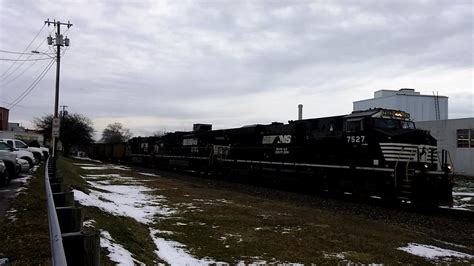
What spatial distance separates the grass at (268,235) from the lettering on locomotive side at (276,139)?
9401mm

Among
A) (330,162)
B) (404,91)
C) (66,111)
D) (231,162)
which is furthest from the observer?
(66,111)

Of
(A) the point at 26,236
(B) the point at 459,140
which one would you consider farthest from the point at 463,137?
(A) the point at 26,236

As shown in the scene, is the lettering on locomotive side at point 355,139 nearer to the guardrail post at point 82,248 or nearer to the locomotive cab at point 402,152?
the locomotive cab at point 402,152

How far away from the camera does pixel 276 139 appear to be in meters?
26.3

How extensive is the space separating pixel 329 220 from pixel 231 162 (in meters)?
18.5

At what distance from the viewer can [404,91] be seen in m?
67.2

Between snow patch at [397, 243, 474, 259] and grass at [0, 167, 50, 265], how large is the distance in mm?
→ 7174

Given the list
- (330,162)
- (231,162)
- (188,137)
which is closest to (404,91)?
(188,137)

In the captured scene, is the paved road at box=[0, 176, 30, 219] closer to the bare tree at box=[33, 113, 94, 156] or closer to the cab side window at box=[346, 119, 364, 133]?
the cab side window at box=[346, 119, 364, 133]

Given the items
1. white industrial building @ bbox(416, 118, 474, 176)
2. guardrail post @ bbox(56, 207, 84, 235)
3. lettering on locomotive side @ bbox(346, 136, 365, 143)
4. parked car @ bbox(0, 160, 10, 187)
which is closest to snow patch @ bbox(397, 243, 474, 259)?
guardrail post @ bbox(56, 207, 84, 235)

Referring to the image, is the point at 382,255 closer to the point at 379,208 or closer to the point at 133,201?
the point at 379,208

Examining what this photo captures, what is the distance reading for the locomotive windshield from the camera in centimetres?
1912

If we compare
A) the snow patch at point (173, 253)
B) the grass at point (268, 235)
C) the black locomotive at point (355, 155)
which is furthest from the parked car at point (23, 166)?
the snow patch at point (173, 253)

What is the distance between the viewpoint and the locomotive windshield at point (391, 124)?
1912 centimetres
